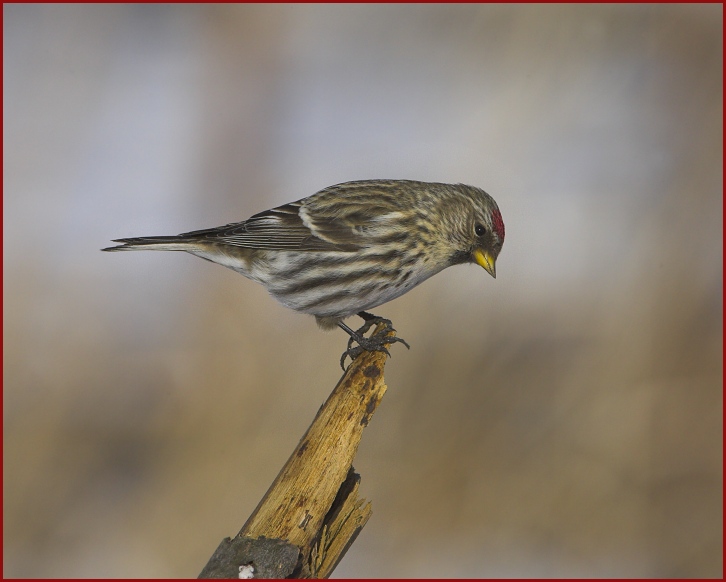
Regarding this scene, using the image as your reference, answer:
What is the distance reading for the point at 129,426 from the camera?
16.8ft

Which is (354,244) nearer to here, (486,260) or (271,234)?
(271,234)

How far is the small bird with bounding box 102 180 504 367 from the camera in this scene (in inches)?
145

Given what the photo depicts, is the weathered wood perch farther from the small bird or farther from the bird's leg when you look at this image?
the small bird

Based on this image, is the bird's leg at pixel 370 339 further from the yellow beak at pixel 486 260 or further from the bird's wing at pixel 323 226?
the yellow beak at pixel 486 260

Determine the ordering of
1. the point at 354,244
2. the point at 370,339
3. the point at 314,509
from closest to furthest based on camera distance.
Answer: the point at 314,509, the point at 370,339, the point at 354,244

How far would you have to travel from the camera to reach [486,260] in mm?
3721

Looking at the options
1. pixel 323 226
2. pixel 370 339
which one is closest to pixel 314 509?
pixel 370 339

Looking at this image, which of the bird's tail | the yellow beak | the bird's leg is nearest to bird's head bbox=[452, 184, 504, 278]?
the yellow beak

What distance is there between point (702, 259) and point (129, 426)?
361 centimetres

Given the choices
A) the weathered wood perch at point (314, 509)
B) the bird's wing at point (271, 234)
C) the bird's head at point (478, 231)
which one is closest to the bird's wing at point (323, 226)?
the bird's wing at point (271, 234)

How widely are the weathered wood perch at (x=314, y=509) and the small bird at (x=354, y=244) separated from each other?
52 cm

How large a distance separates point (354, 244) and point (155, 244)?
0.84 metres

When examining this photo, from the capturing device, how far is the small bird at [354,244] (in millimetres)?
3678

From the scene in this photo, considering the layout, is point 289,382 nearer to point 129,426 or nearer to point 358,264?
point 129,426
